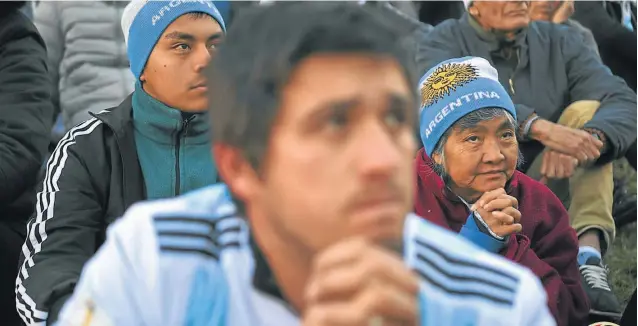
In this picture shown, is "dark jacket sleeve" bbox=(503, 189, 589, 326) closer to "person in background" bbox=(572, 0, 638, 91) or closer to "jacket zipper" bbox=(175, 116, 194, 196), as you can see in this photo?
"jacket zipper" bbox=(175, 116, 194, 196)

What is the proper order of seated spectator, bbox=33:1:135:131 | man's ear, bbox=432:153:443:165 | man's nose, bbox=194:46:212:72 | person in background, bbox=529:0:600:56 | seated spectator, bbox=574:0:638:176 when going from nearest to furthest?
1. man's nose, bbox=194:46:212:72
2. man's ear, bbox=432:153:443:165
3. seated spectator, bbox=33:1:135:131
4. person in background, bbox=529:0:600:56
5. seated spectator, bbox=574:0:638:176

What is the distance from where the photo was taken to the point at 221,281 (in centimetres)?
127

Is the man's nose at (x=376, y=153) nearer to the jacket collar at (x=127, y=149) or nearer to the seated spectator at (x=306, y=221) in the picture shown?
the seated spectator at (x=306, y=221)

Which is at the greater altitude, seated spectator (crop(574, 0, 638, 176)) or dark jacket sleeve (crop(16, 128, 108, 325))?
dark jacket sleeve (crop(16, 128, 108, 325))

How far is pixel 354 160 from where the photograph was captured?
1.11 m

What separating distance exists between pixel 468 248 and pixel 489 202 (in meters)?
0.93

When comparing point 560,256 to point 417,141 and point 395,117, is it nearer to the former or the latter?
point 417,141

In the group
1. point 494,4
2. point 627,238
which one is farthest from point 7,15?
point 627,238

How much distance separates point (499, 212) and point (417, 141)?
0.56 m

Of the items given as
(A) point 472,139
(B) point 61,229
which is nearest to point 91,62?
(B) point 61,229

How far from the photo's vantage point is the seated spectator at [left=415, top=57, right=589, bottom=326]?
7.49 ft

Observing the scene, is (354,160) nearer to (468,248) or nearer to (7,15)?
(468,248)

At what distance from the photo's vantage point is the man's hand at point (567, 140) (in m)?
3.37

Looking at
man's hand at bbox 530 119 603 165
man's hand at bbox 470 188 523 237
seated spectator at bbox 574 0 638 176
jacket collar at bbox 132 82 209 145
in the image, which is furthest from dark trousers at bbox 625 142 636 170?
jacket collar at bbox 132 82 209 145
